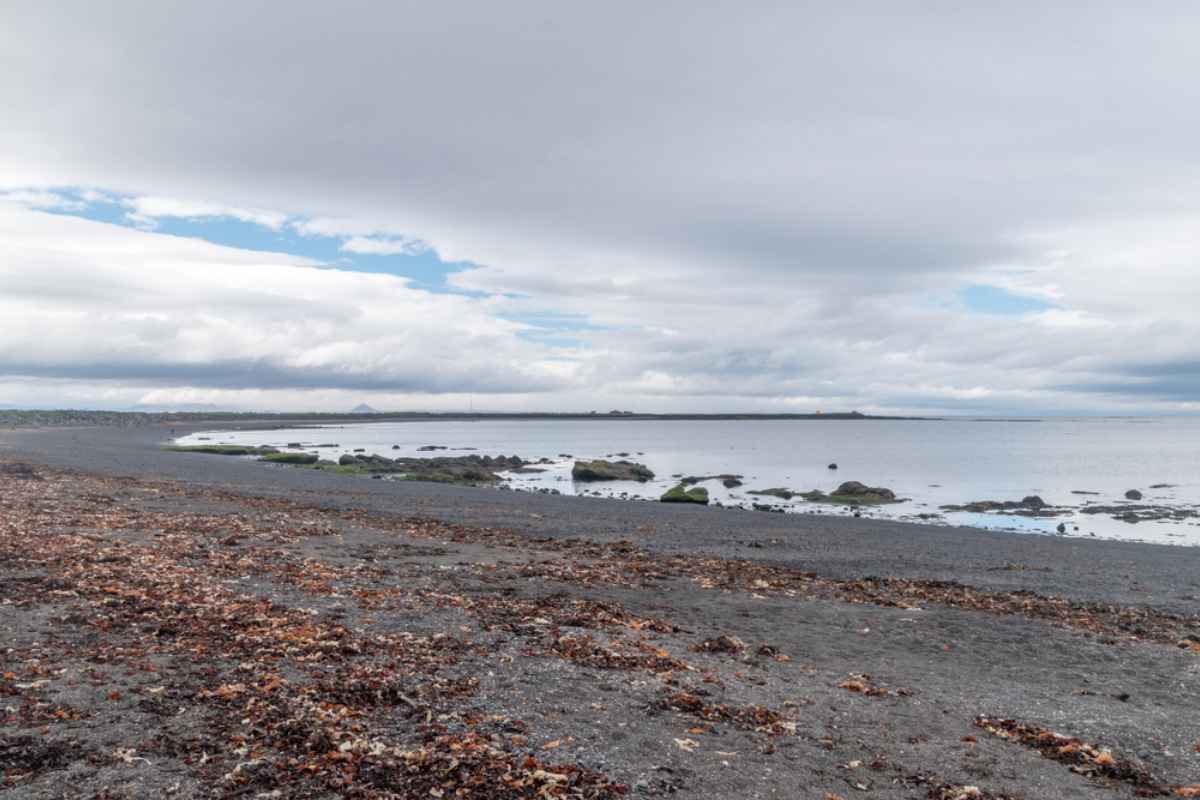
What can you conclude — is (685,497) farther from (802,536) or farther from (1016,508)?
(1016,508)

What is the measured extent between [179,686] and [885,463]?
8770cm

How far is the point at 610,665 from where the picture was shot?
10797mm

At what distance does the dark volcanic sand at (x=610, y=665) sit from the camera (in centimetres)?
766

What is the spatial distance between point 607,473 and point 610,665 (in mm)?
51181

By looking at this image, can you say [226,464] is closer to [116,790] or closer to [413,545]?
[413,545]

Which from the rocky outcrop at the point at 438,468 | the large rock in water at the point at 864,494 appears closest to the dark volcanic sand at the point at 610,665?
the large rock in water at the point at 864,494

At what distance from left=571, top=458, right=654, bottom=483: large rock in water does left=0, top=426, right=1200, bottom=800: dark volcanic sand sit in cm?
3709

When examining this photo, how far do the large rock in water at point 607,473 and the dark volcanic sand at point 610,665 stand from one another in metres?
37.1

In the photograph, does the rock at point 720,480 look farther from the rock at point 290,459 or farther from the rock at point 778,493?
the rock at point 290,459

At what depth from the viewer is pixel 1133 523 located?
40.6m

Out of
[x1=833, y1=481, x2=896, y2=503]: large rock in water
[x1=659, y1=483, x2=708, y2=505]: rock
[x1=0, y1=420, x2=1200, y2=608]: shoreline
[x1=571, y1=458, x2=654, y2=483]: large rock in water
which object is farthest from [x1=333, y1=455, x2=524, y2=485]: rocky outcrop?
[x1=833, y1=481, x2=896, y2=503]: large rock in water

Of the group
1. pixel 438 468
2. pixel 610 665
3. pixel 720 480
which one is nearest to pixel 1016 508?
pixel 720 480

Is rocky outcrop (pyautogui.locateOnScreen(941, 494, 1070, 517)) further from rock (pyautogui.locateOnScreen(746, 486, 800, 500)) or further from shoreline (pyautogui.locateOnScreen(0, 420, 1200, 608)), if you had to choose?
shoreline (pyautogui.locateOnScreen(0, 420, 1200, 608))

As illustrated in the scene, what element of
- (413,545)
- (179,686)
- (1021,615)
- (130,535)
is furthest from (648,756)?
(130,535)
